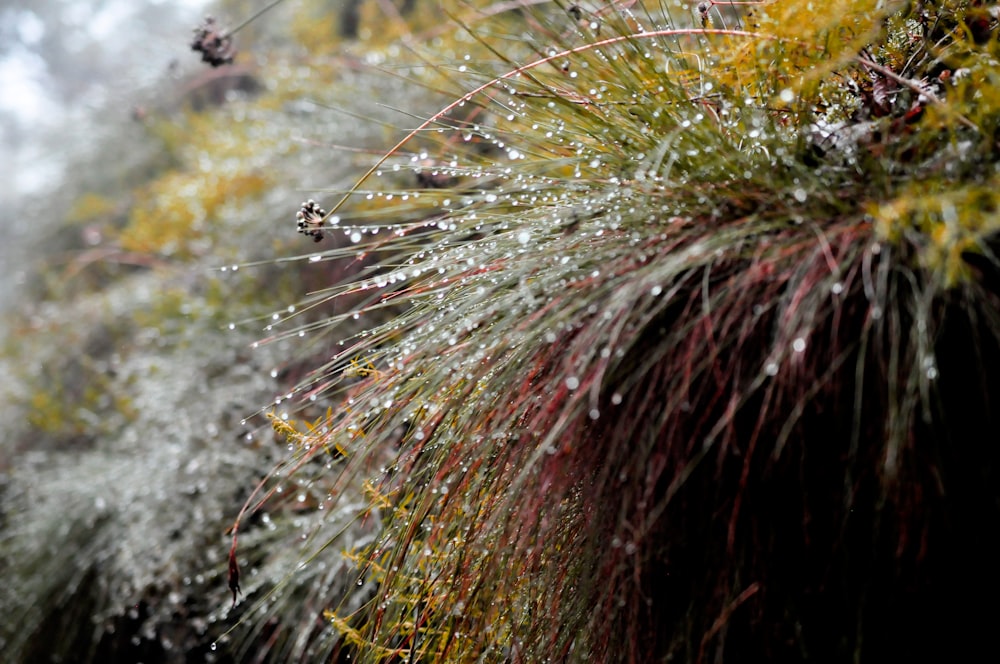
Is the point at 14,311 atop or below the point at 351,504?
atop

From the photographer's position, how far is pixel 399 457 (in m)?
1.05

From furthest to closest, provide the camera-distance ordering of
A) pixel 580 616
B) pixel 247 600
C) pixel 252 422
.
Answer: pixel 252 422 → pixel 247 600 → pixel 580 616

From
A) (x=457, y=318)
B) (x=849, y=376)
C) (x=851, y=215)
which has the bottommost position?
(x=849, y=376)

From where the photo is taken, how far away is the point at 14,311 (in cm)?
481

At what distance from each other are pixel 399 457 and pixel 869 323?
0.60 meters

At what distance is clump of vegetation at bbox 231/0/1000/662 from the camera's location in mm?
771

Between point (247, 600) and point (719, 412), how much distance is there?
4.25ft

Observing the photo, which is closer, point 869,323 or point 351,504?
point 869,323

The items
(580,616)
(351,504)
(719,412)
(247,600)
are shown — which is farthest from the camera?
(247,600)

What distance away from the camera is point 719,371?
0.81 metres

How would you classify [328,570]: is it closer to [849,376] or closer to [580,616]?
[580,616]

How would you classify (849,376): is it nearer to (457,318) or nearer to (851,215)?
(851,215)

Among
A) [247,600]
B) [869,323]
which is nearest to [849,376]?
[869,323]

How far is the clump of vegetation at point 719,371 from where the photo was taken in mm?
771
